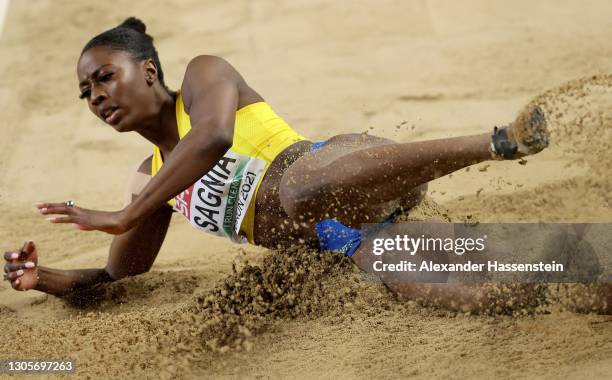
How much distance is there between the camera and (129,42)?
282 cm

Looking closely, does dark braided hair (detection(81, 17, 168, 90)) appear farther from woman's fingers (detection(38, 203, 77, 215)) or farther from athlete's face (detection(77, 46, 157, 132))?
woman's fingers (detection(38, 203, 77, 215))

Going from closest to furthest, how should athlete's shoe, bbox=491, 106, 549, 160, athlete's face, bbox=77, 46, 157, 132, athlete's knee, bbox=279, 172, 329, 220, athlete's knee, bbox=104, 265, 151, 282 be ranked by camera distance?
athlete's shoe, bbox=491, 106, 549, 160
athlete's knee, bbox=279, 172, 329, 220
athlete's face, bbox=77, 46, 157, 132
athlete's knee, bbox=104, 265, 151, 282

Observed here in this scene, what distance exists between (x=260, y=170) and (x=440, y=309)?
74 cm

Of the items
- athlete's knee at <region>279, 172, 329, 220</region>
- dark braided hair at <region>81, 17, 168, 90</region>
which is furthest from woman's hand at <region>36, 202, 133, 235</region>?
dark braided hair at <region>81, 17, 168, 90</region>

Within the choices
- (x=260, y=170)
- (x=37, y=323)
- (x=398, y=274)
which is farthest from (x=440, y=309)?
(x=37, y=323)

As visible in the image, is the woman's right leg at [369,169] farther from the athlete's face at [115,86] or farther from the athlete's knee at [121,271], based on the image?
the athlete's knee at [121,271]

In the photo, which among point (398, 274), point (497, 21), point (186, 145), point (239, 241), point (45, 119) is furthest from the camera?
point (497, 21)

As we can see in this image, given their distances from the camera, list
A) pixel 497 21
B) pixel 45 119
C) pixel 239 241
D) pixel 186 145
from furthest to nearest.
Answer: pixel 497 21
pixel 45 119
pixel 239 241
pixel 186 145

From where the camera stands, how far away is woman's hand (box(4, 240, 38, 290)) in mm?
3025

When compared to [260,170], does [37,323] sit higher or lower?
lower

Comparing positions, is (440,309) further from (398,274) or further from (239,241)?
(239,241)

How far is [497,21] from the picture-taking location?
5207 mm

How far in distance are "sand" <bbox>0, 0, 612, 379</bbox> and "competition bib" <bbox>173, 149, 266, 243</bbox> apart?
225 millimetres

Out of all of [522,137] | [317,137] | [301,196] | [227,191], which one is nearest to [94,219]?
[227,191]
